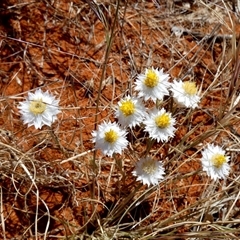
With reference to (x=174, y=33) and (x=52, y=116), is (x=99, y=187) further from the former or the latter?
(x=174, y=33)

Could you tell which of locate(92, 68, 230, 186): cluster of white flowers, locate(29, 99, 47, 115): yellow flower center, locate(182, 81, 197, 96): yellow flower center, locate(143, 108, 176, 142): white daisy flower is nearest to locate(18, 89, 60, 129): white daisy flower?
locate(29, 99, 47, 115): yellow flower center

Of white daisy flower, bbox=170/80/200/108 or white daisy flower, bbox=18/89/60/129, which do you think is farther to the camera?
white daisy flower, bbox=170/80/200/108

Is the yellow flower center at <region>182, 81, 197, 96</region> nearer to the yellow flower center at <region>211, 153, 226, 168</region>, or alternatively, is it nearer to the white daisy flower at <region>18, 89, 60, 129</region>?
the yellow flower center at <region>211, 153, 226, 168</region>

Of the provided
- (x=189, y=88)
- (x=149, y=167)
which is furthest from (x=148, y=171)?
(x=189, y=88)

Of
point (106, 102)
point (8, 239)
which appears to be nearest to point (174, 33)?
point (106, 102)

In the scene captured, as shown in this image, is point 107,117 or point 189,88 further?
point 107,117

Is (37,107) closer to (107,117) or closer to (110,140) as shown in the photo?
(110,140)
